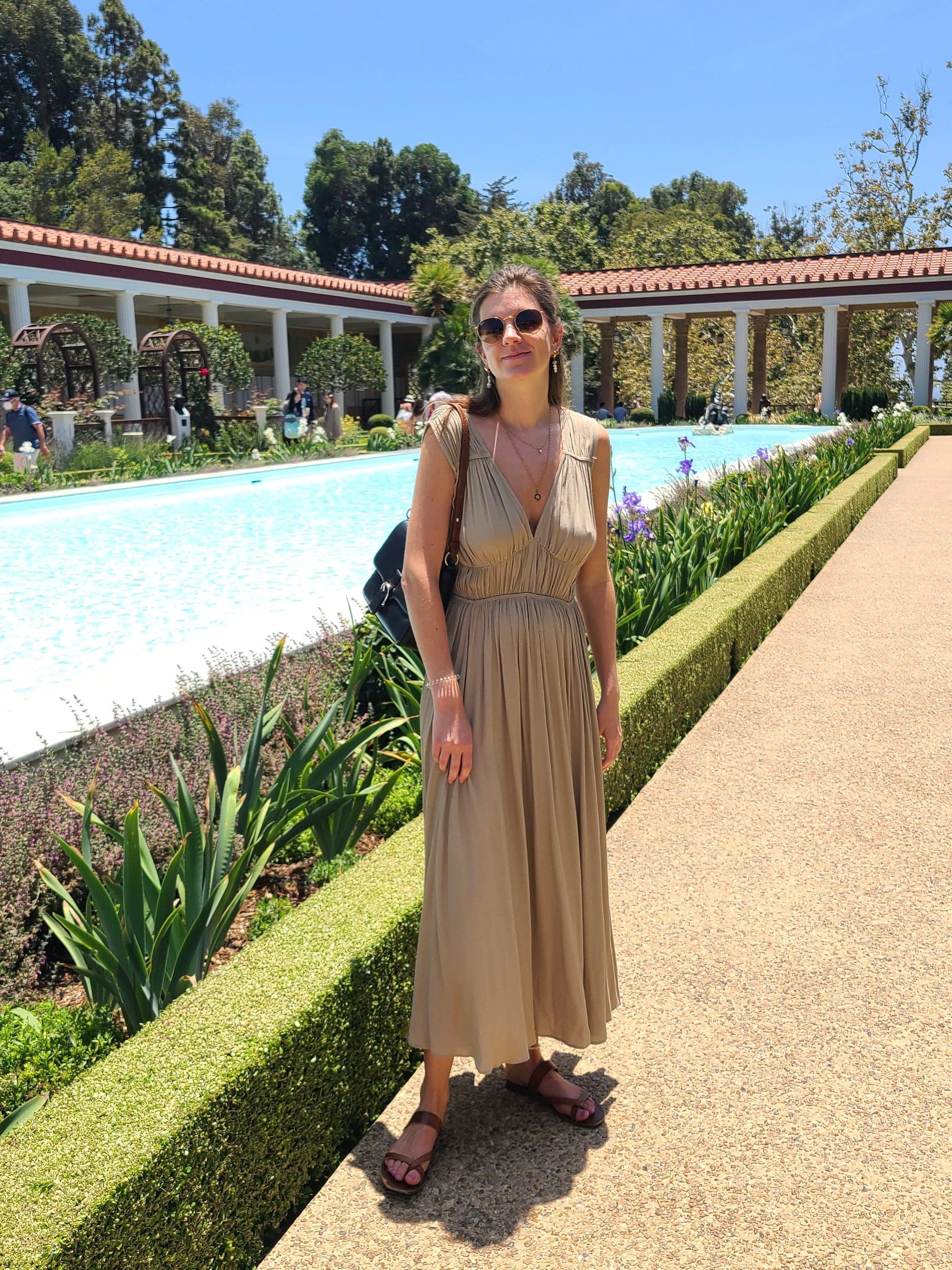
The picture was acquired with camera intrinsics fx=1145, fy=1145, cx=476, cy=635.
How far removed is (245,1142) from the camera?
1.77m

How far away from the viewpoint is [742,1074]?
2.31 meters

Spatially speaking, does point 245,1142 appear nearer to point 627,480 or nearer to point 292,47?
point 627,480

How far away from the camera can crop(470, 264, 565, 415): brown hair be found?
2.00m

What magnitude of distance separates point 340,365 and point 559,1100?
22.9 metres

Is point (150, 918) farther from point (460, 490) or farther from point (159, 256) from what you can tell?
point (159, 256)

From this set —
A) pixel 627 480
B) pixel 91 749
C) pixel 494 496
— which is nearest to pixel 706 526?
pixel 91 749

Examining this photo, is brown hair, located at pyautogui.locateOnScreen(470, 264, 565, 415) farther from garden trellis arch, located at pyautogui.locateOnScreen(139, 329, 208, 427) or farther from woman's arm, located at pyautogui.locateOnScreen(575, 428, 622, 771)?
garden trellis arch, located at pyautogui.locateOnScreen(139, 329, 208, 427)

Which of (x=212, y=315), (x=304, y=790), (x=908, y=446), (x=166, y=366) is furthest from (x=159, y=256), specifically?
(x=304, y=790)

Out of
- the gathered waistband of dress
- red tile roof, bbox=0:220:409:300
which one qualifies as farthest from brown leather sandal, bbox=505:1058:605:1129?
red tile roof, bbox=0:220:409:300

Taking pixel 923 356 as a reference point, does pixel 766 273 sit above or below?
above

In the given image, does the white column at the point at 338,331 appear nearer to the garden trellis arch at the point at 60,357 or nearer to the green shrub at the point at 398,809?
the garden trellis arch at the point at 60,357

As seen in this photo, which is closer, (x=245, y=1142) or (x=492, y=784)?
(x=245, y=1142)

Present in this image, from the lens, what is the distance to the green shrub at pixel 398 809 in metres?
3.37

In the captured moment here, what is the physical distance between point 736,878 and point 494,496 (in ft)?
5.78
